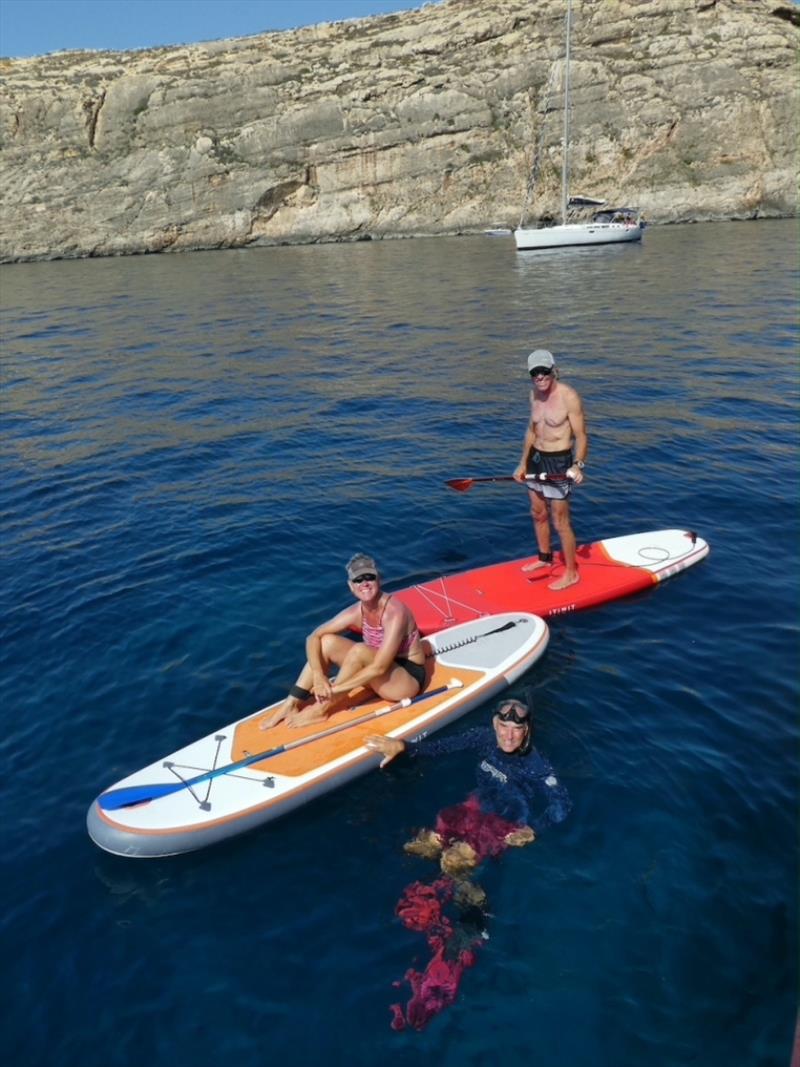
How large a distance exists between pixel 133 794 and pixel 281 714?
5.77 ft

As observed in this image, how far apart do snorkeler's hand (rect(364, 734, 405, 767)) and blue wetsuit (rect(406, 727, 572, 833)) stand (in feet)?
2.86

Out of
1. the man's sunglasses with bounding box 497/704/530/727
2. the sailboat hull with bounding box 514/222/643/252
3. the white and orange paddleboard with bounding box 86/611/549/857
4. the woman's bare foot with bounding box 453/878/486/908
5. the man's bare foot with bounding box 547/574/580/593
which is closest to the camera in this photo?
the woman's bare foot with bounding box 453/878/486/908

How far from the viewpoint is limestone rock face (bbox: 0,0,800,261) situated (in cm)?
6425

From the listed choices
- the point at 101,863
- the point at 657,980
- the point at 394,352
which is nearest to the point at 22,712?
the point at 101,863

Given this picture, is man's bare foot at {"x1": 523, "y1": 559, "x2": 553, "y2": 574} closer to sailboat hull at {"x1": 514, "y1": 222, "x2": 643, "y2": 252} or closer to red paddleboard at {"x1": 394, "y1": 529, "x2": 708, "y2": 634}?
red paddleboard at {"x1": 394, "y1": 529, "x2": 708, "y2": 634}

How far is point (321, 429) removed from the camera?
66.2 feet

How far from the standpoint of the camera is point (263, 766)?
8.19 metres

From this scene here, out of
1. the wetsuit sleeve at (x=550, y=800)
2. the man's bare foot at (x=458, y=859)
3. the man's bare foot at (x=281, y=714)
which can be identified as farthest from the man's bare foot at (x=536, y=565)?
the man's bare foot at (x=458, y=859)

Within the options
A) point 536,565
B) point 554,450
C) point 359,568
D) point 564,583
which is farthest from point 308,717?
point 554,450

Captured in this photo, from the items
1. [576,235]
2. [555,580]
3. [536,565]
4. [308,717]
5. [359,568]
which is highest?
[576,235]

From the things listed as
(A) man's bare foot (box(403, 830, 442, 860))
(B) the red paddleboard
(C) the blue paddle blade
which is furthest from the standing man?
(C) the blue paddle blade

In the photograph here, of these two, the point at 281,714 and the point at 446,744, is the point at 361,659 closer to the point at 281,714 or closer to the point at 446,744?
the point at 281,714

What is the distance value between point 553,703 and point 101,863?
5126 mm

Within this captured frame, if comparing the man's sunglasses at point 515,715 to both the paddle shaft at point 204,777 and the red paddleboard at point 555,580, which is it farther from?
the red paddleboard at point 555,580
